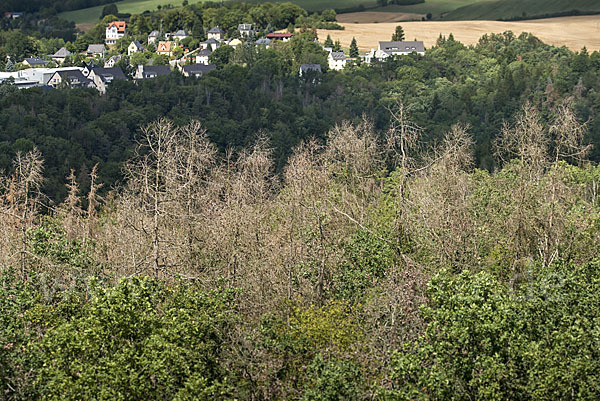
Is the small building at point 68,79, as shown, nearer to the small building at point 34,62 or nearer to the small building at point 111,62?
the small building at point 111,62

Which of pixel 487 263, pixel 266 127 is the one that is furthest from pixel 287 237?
pixel 266 127

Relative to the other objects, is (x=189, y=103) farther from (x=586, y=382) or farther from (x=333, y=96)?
(x=586, y=382)

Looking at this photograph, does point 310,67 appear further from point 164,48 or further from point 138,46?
point 138,46

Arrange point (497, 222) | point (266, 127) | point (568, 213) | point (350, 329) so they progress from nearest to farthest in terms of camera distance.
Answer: point (350, 329) → point (568, 213) → point (497, 222) → point (266, 127)

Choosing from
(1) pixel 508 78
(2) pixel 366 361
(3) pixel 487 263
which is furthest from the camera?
(1) pixel 508 78

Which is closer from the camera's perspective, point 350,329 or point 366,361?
point 366,361

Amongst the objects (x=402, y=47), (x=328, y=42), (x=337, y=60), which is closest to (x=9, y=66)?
(x=337, y=60)
